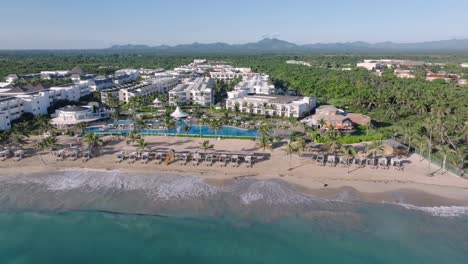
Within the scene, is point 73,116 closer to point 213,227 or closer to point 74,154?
point 74,154

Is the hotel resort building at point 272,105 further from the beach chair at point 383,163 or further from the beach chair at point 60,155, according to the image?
the beach chair at point 60,155

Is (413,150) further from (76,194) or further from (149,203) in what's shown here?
(76,194)

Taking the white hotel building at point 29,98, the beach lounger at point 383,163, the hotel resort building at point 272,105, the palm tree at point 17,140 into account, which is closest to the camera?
the beach lounger at point 383,163

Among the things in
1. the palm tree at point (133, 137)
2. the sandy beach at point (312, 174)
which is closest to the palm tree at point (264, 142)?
the sandy beach at point (312, 174)

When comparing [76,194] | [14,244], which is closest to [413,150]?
[76,194]

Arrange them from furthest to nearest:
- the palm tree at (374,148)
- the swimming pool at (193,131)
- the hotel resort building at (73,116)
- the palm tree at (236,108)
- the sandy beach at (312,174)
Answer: the palm tree at (236,108)
the hotel resort building at (73,116)
the swimming pool at (193,131)
the palm tree at (374,148)
the sandy beach at (312,174)

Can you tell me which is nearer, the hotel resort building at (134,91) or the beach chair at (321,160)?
the beach chair at (321,160)

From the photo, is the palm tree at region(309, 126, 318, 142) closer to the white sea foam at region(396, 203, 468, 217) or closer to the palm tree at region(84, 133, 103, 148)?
the white sea foam at region(396, 203, 468, 217)

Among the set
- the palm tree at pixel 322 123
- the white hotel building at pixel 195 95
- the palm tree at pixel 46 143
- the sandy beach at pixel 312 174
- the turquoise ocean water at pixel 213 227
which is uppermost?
the white hotel building at pixel 195 95

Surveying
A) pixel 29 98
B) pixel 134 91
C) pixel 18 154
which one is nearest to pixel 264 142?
pixel 18 154
